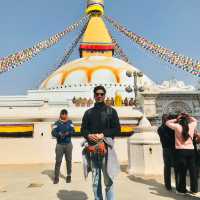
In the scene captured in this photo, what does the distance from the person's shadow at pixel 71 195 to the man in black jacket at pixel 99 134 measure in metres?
1.01

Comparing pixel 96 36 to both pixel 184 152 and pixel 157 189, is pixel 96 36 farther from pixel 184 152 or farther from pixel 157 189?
pixel 184 152

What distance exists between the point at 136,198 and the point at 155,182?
1.81 m

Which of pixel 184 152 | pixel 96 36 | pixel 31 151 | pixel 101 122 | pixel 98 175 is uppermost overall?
pixel 96 36

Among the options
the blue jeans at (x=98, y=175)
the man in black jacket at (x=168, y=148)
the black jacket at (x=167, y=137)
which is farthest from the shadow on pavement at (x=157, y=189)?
the blue jeans at (x=98, y=175)

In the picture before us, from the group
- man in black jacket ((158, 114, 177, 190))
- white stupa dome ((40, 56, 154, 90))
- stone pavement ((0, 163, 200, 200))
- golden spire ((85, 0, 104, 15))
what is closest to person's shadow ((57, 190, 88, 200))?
stone pavement ((0, 163, 200, 200))

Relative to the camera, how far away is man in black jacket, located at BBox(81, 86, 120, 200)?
3.63m

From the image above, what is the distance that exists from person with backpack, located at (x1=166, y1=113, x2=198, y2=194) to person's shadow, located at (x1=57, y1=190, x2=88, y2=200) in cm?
155

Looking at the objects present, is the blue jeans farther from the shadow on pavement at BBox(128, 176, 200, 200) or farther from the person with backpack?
the person with backpack

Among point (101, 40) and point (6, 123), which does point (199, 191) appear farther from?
point (101, 40)

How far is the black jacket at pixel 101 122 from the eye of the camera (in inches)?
146

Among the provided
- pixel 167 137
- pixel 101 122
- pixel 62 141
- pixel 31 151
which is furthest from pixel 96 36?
pixel 101 122

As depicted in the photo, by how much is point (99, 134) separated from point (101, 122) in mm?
151

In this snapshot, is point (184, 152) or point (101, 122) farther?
point (184, 152)

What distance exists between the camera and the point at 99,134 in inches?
144
